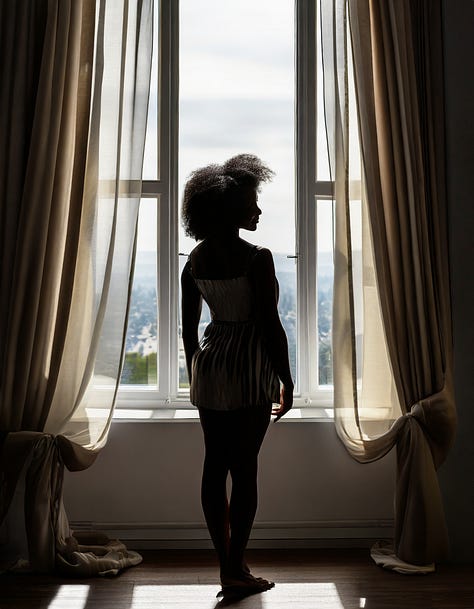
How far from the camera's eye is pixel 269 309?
8.14ft

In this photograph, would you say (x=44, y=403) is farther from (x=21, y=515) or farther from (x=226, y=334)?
(x=226, y=334)

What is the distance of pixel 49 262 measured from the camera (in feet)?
9.21

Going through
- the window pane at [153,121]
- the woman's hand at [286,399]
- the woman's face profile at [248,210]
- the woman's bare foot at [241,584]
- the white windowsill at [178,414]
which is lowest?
the woman's bare foot at [241,584]

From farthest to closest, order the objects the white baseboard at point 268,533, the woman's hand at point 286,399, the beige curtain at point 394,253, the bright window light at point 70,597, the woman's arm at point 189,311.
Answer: the white baseboard at point 268,533 → the beige curtain at point 394,253 → the woman's arm at point 189,311 → the woman's hand at point 286,399 → the bright window light at point 70,597

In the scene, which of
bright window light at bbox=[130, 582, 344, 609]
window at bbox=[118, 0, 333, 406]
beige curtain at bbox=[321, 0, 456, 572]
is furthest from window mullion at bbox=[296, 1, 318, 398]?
bright window light at bbox=[130, 582, 344, 609]

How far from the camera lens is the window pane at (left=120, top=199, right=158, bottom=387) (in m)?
3.27

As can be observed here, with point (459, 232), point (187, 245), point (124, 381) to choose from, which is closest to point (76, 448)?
point (124, 381)

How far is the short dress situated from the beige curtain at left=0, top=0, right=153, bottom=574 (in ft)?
1.66

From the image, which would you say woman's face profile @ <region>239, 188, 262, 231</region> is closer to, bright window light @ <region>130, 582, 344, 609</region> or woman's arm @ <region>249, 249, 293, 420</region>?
woman's arm @ <region>249, 249, 293, 420</region>

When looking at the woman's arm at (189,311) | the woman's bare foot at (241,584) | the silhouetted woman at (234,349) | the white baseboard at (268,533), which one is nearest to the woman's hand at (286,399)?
the silhouetted woman at (234,349)

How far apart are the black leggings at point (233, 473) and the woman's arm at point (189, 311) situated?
0.86 ft

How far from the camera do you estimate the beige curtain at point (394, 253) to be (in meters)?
2.82

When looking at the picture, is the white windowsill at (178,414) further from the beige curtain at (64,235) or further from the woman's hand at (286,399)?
the woman's hand at (286,399)

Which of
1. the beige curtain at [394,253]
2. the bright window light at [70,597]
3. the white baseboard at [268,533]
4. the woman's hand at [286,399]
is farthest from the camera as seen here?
the white baseboard at [268,533]
